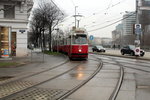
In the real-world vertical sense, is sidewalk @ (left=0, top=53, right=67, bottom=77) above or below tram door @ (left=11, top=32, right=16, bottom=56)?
below

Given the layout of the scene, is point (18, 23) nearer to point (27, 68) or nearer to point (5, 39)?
point (5, 39)

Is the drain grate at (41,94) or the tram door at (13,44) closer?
the drain grate at (41,94)

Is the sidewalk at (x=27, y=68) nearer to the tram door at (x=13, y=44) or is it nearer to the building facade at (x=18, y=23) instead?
the tram door at (x=13, y=44)

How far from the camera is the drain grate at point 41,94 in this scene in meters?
7.92

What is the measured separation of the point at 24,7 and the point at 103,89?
22.5 metres

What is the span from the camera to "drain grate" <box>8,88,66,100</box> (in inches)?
312

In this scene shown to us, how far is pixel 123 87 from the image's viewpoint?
9828 millimetres

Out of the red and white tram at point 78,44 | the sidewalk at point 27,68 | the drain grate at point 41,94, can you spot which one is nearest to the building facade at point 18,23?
the red and white tram at point 78,44

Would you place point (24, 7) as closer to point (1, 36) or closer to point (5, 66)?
point (1, 36)

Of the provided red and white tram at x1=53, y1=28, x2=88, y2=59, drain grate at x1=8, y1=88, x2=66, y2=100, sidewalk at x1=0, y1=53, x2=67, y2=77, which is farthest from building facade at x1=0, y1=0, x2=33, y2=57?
drain grate at x1=8, y1=88, x2=66, y2=100

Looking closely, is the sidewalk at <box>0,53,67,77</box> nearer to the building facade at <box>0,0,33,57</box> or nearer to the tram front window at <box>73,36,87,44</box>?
the tram front window at <box>73,36,87,44</box>

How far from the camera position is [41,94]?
8.53 m

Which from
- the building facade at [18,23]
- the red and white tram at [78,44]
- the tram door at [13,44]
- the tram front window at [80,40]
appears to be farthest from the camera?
the building facade at [18,23]

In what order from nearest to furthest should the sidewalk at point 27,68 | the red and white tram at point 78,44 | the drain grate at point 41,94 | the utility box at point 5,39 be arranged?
1. the drain grate at point 41,94
2. the sidewalk at point 27,68
3. the utility box at point 5,39
4. the red and white tram at point 78,44
